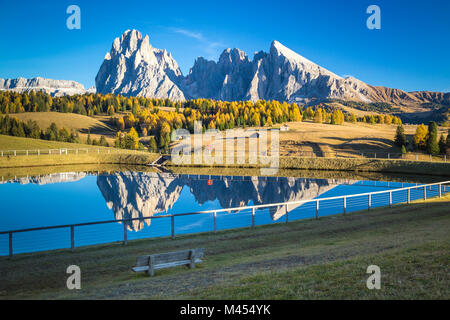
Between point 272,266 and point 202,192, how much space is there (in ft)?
92.0

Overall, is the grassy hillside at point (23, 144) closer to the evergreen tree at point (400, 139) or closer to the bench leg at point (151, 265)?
the bench leg at point (151, 265)

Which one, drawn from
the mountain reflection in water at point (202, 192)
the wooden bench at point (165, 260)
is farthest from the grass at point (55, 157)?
the wooden bench at point (165, 260)

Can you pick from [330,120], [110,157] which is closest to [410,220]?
[110,157]

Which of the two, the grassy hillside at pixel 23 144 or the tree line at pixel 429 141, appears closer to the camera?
the tree line at pixel 429 141

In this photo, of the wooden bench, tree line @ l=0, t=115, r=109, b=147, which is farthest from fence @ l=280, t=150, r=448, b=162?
tree line @ l=0, t=115, r=109, b=147

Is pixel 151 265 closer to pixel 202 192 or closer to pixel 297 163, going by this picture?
pixel 202 192

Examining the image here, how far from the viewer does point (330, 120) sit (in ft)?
477

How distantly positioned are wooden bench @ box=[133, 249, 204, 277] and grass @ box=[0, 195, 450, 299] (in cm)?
30

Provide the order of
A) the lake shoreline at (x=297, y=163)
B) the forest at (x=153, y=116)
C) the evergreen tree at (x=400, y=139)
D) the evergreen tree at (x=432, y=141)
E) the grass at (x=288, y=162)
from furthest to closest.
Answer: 1. the forest at (x=153, y=116)
2. the evergreen tree at (x=400, y=139)
3. the evergreen tree at (x=432, y=141)
4. the grass at (x=288, y=162)
5. the lake shoreline at (x=297, y=163)

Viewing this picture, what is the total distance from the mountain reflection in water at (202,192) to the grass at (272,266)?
905 centimetres

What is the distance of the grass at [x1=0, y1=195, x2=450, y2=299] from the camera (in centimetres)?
709

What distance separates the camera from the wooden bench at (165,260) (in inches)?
386

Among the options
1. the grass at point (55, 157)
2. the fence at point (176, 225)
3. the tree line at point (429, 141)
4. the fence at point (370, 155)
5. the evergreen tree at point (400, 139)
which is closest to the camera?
the fence at point (176, 225)

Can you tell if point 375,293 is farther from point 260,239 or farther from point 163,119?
point 163,119
